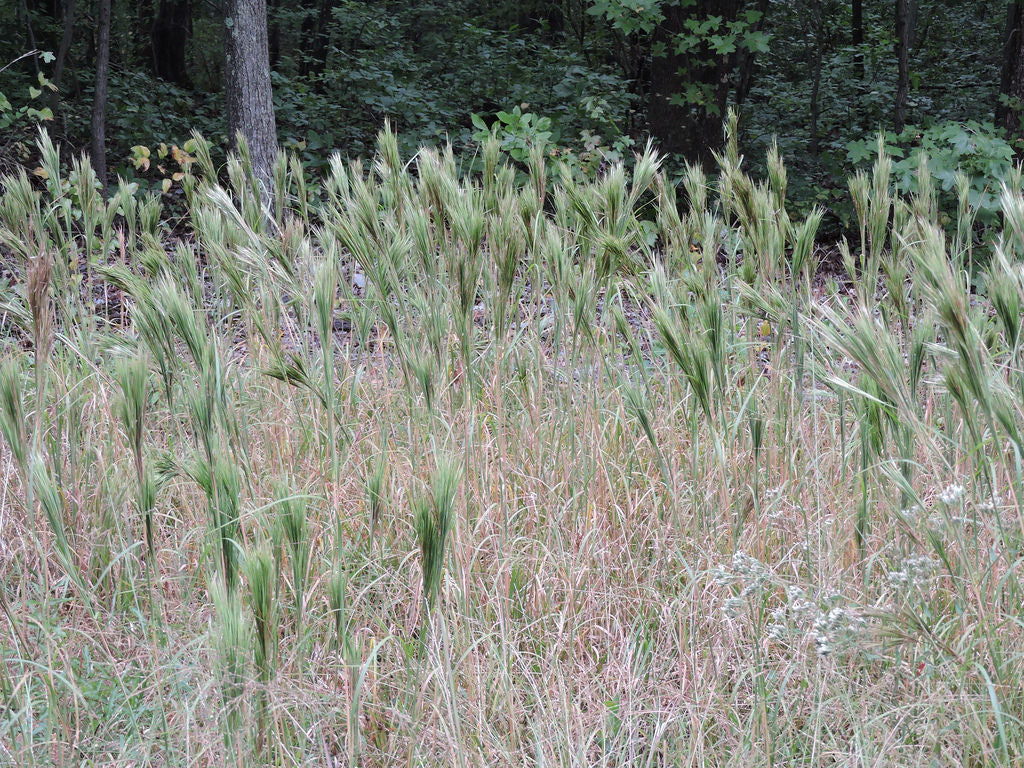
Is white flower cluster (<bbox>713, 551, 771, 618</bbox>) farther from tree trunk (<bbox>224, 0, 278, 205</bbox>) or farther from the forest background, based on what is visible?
tree trunk (<bbox>224, 0, 278, 205</bbox>)

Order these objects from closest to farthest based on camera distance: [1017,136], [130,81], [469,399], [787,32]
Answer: [469,399] < [1017,136] < [130,81] < [787,32]

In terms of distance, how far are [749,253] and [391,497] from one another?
1.22m

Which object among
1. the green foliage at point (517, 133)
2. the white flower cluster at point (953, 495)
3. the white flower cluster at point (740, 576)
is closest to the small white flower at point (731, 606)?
the white flower cluster at point (740, 576)

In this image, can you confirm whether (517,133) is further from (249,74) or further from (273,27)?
(273,27)

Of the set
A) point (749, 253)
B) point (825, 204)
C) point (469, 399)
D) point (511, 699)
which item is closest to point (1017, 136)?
point (825, 204)

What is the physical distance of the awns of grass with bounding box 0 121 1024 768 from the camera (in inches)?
56.3

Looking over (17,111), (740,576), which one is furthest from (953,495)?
(17,111)

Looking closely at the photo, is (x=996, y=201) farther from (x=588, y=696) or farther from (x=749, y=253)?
(x=588, y=696)

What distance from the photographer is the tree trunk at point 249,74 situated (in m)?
6.40

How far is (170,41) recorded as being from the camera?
13.2 m

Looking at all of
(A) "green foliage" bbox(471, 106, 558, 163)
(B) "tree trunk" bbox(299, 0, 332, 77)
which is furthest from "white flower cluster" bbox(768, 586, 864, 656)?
(B) "tree trunk" bbox(299, 0, 332, 77)

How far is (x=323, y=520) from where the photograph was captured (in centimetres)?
238

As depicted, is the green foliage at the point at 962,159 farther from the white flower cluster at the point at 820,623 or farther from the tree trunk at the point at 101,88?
the tree trunk at the point at 101,88

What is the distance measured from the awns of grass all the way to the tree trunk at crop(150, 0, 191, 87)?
11749 millimetres
